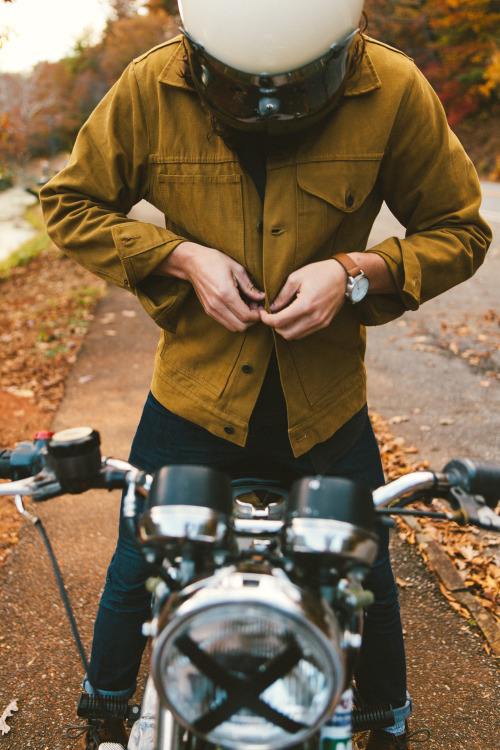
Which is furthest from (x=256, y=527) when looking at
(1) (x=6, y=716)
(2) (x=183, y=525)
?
(1) (x=6, y=716)

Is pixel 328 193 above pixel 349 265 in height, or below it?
above

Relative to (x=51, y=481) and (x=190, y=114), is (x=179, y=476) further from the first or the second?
(x=190, y=114)

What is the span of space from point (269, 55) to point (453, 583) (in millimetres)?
2689

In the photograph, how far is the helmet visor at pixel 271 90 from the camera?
1.54 m

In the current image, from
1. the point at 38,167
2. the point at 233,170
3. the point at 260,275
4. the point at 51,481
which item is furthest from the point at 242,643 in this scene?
the point at 38,167

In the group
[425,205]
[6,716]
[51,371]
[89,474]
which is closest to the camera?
[89,474]

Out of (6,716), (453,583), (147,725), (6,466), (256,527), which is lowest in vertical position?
(453,583)

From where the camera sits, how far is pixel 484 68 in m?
25.6

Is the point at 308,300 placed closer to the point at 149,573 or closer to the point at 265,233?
the point at 265,233

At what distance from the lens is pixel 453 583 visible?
3297 mm

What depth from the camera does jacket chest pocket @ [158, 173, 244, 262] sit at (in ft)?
5.78

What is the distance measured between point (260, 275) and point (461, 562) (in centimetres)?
236

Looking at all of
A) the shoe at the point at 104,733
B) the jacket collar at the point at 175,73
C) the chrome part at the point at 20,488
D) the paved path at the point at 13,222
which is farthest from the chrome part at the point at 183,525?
the paved path at the point at 13,222

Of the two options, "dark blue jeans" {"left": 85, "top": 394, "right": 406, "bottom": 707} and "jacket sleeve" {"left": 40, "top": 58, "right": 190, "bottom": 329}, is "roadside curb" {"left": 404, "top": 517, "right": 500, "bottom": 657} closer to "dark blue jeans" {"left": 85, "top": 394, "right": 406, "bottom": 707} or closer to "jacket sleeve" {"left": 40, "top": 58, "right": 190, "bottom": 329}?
"dark blue jeans" {"left": 85, "top": 394, "right": 406, "bottom": 707}
